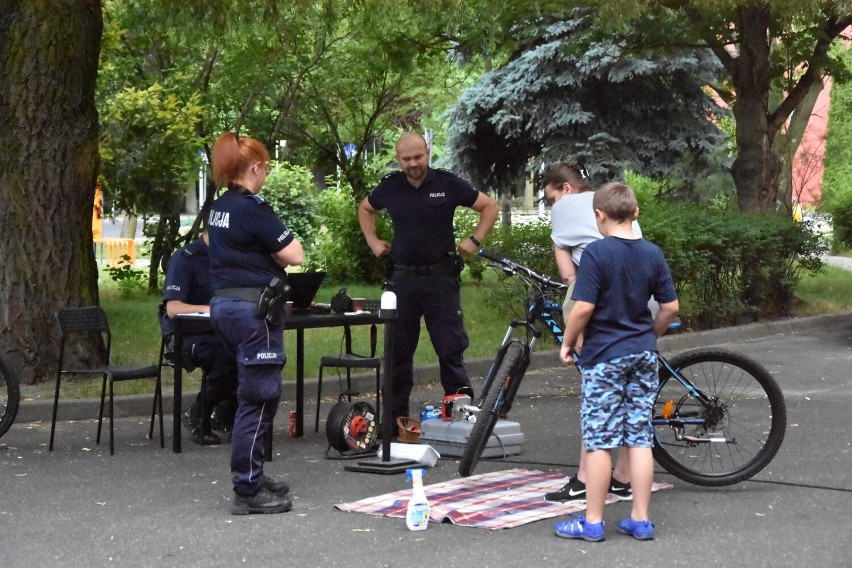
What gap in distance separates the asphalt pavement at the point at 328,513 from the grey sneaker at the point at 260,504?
54 millimetres

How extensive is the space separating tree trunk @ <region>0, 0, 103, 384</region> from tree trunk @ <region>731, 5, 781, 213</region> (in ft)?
A: 34.9

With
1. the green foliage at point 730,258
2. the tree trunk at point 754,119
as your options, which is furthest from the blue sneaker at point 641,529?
the tree trunk at point 754,119

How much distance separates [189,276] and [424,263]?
1555 mm

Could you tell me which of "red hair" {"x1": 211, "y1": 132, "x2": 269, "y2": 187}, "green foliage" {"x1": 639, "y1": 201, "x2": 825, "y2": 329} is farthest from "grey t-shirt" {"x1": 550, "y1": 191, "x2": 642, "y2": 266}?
"green foliage" {"x1": 639, "y1": 201, "x2": 825, "y2": 329}

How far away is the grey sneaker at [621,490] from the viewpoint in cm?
701

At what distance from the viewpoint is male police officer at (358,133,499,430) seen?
873 cm

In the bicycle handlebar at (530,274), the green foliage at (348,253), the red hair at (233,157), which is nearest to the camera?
the red hair at (233,157)

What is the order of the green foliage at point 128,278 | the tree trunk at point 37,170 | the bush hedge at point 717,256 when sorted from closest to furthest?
1. the tree trunk at point 37,170
2. the bush hedge at point 717,256
3. the green foliage at point 128,278

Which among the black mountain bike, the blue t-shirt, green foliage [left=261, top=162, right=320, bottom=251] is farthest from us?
green foliage [left=261, top=162, right=320, bottom=251]

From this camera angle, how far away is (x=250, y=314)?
679cm

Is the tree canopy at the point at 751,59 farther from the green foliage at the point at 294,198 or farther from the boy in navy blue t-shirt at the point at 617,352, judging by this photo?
the boy in navy blue t-shirt at the point at 617,352

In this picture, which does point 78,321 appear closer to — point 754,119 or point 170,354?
point 170,354

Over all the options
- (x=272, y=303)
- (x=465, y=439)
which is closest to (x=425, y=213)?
(x=465, y=439)

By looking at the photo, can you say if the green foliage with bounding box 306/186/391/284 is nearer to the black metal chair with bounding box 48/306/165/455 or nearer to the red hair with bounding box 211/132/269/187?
the black metal chair with bounding box 48/306/165/455
